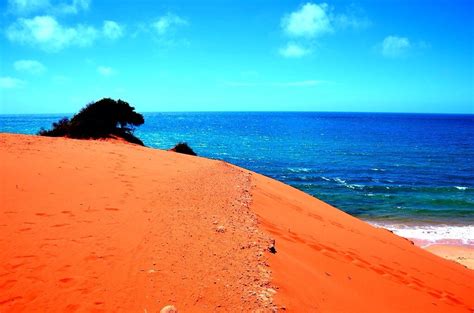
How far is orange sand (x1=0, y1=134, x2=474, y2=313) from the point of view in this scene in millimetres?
4137

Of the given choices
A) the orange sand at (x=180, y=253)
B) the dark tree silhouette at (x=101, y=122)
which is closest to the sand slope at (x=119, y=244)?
the orange sand at (x=180, y=253)

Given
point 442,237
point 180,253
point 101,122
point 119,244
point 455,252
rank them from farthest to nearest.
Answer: point 101,122 → point 442,237 → point 455,252 → point 119,244 → point 180,253

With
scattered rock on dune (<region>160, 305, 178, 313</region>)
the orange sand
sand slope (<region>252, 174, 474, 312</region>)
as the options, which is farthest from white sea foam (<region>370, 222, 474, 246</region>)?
scattered rock on dune (<region>160, 305, 178, 313</region>)

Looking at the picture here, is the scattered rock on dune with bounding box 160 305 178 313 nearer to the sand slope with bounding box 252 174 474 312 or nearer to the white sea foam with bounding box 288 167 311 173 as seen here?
the sand slope with bounding box 252 174 474 312

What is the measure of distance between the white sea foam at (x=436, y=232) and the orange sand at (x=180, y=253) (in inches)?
236

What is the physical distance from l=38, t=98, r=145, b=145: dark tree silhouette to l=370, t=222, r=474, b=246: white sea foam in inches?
756

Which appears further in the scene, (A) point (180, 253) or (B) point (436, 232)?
(B) point (436, 232)

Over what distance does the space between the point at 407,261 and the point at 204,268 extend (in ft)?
24.1

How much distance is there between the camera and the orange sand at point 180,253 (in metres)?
4.14

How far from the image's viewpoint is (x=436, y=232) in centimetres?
1712

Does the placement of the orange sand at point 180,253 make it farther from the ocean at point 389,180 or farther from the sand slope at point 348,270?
the ocean at point 389,180

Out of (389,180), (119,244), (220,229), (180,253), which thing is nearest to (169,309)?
(180,253)

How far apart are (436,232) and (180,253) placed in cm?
1707

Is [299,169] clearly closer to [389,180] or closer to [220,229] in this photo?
[389,180]
